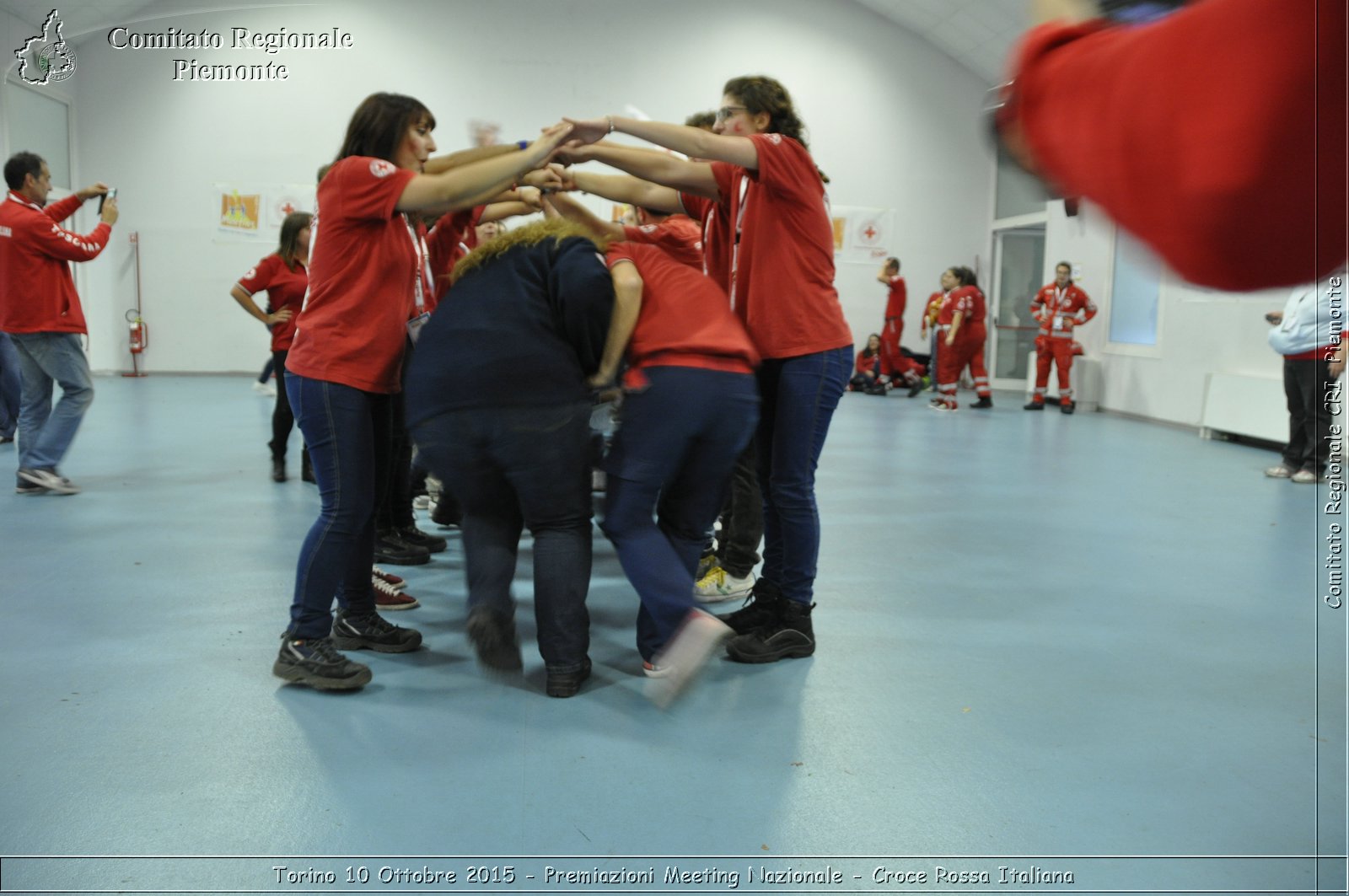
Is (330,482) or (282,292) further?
(282,292)

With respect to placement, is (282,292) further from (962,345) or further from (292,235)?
(962,345)

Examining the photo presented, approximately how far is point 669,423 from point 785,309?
0.67m

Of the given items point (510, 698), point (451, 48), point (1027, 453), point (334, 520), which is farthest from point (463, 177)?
point (451, 48)

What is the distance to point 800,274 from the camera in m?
2.79

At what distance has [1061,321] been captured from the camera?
36.2ft

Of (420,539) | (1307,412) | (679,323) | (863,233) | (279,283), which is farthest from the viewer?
(863,233)

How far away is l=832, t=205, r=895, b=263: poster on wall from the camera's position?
14.4m

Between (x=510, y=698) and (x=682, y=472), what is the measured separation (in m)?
0.73

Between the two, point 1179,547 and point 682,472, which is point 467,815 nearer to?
point 682,472

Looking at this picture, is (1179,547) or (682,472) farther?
(1179,547)

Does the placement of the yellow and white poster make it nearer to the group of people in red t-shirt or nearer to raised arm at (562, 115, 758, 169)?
the group of people in red t-shirt

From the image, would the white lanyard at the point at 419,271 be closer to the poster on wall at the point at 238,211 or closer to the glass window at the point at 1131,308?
the glass window at the point at 1131,308

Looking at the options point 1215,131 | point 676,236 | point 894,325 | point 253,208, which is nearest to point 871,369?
point 894,325

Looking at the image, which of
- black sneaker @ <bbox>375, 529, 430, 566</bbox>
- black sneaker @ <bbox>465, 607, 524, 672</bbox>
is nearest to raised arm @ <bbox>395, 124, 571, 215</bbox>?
black sneaker @ <bbox>465, 607, 524, 672</bbox>
